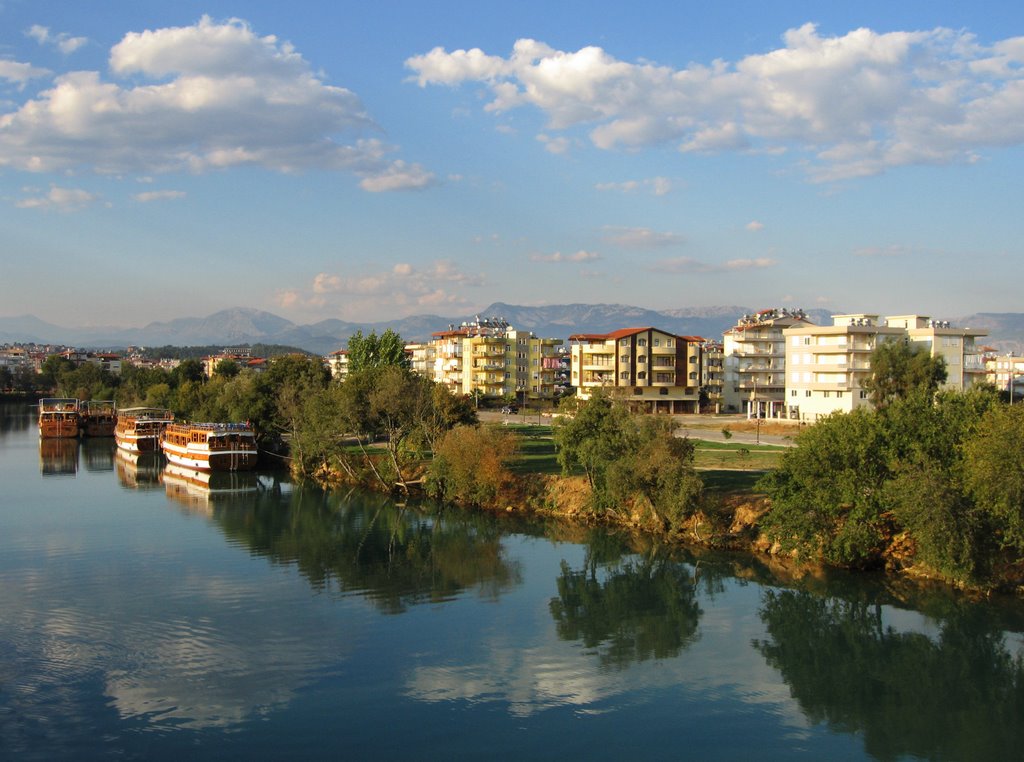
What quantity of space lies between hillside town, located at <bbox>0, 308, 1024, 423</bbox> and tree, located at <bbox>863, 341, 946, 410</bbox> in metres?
5.74

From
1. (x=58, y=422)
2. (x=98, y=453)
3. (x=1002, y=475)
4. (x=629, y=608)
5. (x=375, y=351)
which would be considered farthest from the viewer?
(x=58, y=422)

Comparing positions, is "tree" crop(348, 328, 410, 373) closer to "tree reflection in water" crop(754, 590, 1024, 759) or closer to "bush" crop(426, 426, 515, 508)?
"bush" crop(426, 426, 515, 508)

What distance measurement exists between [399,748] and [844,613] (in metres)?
15.6

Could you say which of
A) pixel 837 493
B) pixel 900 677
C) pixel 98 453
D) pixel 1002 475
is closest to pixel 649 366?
pixel 98 453

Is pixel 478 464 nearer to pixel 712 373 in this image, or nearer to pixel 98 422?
pixel 712 373

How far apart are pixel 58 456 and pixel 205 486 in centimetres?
2247

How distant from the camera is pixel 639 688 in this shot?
2039cm

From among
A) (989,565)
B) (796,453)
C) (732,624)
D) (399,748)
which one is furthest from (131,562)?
(989,565)

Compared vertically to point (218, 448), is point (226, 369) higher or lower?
higher

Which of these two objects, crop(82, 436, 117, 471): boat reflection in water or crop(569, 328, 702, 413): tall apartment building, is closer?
crop(82, 436, 117, 471): boat reflection in water

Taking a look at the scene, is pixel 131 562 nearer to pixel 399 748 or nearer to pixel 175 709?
pixel 175 709

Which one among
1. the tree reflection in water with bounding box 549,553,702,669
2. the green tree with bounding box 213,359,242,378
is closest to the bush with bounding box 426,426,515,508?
the tree reflection in water with bounding box 549,553,702,669

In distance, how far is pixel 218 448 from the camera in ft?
195

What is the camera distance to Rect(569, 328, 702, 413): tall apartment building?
8544cm
